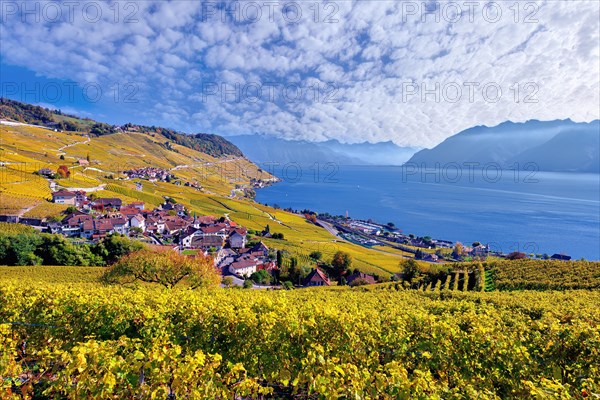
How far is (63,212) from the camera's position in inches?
2744

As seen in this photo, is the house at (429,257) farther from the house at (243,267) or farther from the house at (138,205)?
the house at (138,205)

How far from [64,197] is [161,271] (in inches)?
2906

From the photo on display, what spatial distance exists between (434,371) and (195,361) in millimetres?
5650

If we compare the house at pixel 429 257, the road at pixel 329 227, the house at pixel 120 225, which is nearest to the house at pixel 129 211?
the house at pixel 120 225

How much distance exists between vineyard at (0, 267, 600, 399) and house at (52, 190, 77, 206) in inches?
3351

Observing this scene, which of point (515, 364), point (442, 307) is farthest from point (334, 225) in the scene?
point (515, 364)

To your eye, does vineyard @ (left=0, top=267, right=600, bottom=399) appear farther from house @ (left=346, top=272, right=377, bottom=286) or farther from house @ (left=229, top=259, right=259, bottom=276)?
house @ (left=229, top=259, right=259, bottom=276)

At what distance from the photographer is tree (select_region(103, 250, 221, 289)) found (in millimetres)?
24078

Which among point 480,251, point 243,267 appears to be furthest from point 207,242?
point 480,251

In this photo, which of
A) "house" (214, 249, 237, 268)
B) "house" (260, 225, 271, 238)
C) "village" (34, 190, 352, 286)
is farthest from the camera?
"house" (260, 225, 271, 238)

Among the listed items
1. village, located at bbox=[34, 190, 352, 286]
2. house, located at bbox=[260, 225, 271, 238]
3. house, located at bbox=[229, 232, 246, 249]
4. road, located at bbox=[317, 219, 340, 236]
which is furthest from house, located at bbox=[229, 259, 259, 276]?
road, located at bbox=[317, 219, 340, 236]

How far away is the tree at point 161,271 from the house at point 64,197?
69.2m

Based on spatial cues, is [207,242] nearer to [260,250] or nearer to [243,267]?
[260,250]

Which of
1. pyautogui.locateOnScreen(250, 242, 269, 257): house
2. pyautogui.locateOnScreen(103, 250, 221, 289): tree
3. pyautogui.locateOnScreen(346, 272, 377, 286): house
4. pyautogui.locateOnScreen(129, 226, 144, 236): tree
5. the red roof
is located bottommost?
pyautogui.locateOnScreen(346, 272, 377, 286): house
